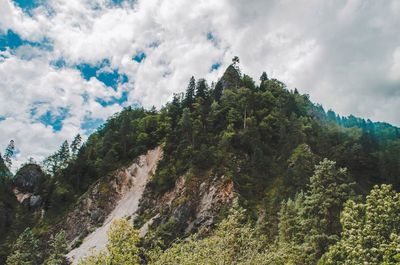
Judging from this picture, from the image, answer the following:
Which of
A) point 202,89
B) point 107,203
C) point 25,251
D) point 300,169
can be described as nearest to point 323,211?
point 300,169

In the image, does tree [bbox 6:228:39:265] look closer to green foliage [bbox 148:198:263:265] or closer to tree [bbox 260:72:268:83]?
green foliage [bbox 148:198:263:265]

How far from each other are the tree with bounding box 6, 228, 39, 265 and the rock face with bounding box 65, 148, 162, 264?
8.29 metres

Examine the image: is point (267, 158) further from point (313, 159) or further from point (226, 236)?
point (226, 236)

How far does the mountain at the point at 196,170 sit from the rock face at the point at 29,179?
1.11 ft

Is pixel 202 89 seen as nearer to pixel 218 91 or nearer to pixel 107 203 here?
pixel 218 91

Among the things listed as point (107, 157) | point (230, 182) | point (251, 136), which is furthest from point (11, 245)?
point (251, 136)

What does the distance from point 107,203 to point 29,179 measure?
1520 inches

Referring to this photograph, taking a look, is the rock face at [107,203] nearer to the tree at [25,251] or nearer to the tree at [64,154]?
the tree at [25,251]

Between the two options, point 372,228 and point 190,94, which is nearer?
point 372,228

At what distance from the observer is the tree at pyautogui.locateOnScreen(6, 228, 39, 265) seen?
8164 cm

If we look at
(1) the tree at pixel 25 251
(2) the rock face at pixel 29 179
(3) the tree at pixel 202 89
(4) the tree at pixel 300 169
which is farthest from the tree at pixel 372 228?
(2) the rock face at pixel 29 179

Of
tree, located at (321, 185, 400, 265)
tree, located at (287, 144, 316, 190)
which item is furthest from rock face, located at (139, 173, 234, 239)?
tree, located at (321, 185, 400, 265)

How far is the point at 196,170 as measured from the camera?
9012 cm

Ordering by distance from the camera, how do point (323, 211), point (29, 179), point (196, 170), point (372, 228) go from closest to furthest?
point (372, 228), point (323, 211), point (196, 170), point (29, 179)
